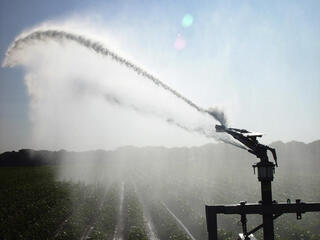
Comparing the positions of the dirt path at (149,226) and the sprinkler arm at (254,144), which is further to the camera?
the dirt path at (149,226)

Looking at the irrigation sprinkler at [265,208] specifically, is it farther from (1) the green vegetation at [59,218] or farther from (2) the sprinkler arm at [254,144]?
(1) the green vegetation at [59,218]

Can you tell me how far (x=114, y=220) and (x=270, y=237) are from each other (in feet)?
57.2

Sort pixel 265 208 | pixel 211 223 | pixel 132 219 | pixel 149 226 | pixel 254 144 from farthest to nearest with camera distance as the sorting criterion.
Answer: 1. pixel 132 219
2. pixel 149 226
3. pixel 254 144
4. pixel 265 208
5. pixel 211 223

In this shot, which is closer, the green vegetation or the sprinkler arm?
the sprinkler arm

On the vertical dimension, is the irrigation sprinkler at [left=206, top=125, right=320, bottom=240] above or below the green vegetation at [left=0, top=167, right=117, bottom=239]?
above

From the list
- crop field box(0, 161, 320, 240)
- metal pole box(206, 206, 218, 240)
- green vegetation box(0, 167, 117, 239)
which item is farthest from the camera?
green vegetation box(0, 167, 117, 239)

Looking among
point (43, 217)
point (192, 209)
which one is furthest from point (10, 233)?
point (192, 209)

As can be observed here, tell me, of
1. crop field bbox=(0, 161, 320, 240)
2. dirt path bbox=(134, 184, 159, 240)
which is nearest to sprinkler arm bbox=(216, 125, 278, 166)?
crop field bbox=(0, 161, 320, 240)

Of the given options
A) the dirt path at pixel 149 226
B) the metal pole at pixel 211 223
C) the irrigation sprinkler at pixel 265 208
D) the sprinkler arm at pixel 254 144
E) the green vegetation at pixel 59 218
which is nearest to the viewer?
the metal pole at pixel 211 223

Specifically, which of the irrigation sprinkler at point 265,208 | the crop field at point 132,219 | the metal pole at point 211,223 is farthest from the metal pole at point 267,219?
the crop field at point 132,219

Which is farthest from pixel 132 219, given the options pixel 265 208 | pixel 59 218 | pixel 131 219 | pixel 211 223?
pixel 265 208

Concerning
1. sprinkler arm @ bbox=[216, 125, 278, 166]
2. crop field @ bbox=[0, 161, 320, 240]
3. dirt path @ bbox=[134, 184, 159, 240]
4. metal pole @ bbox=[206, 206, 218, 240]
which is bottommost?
dirt path @ bbox=[134, 184, 159, 240]

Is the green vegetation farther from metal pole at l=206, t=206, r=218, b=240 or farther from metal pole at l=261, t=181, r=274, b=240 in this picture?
metal pole at l=261, t=181, r=274, b=240

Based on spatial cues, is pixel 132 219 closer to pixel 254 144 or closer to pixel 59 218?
pixel 59 218
